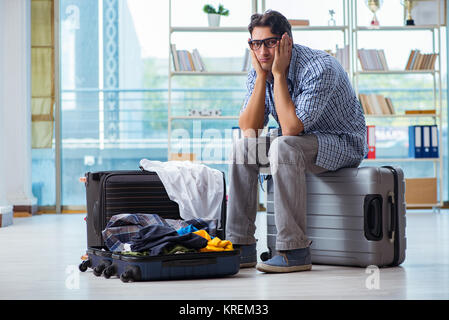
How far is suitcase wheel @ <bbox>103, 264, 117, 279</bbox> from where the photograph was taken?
6.60ft

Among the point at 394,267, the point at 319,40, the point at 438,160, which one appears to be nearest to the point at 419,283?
the point at 394,267

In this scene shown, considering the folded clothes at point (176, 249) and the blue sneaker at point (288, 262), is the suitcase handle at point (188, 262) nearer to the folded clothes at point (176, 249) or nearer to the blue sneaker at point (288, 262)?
the folded clothes at point (176, 249)

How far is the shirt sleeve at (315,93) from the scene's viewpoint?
2207 millimetres

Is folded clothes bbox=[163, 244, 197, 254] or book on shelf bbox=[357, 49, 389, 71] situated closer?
folded clothes bbox=[163, 244, 197, 254]

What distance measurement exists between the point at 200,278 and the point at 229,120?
373 cm

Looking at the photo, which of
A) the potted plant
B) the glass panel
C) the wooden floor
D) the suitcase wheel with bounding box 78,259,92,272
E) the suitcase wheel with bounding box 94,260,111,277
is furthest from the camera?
the glass panel

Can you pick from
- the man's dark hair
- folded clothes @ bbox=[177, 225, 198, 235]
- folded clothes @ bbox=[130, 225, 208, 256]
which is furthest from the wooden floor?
the man's dark hair

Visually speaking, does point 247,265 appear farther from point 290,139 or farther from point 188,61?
point 188,61

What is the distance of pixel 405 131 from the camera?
5.75m

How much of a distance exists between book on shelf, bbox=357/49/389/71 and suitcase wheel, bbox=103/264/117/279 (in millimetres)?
3885

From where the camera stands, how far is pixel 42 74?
18.4ft

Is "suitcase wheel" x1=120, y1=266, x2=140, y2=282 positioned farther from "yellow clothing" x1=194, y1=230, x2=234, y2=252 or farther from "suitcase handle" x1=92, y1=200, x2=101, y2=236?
"suitcase handle" x1=92, y1=200, x2=101, y2=236

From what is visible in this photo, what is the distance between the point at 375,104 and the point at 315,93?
3387mm
